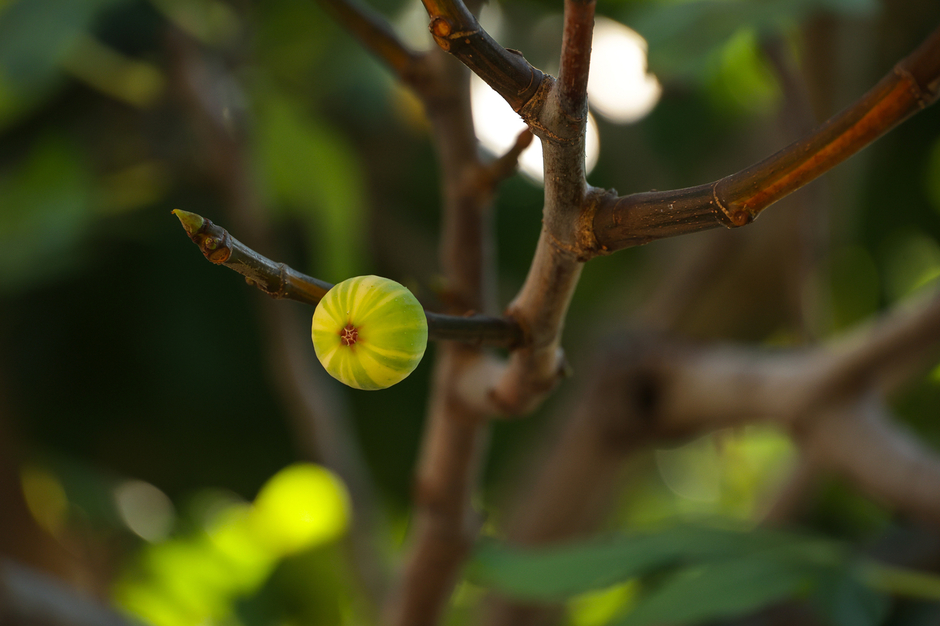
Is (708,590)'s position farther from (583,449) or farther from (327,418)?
(327,418)

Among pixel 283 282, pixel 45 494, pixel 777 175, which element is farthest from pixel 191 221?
pixel 45 494

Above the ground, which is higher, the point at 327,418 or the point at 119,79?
the point at 119,79

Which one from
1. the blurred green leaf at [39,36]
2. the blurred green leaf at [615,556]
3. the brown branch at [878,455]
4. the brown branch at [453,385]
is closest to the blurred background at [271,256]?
the blurred green leaf at [39,36]

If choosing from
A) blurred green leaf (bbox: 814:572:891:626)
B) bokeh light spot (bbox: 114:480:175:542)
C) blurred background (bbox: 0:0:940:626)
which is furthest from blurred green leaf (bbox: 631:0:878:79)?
bokeh light spot (bbox: 114:480:175:542)

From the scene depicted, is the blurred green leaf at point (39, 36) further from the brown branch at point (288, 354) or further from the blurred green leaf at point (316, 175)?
the blurred green leaf at point (316, 175)

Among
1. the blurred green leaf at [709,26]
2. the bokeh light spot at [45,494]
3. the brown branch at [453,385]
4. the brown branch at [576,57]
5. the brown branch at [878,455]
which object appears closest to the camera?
the brown branch at [576,57]

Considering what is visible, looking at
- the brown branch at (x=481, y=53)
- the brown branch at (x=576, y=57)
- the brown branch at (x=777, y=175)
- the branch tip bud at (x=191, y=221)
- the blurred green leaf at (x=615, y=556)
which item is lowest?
the branch tip bud at (x=191, y=221)

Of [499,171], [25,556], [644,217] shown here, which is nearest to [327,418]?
[25,556]

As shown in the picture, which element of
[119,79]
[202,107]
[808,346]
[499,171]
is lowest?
[499,171]
